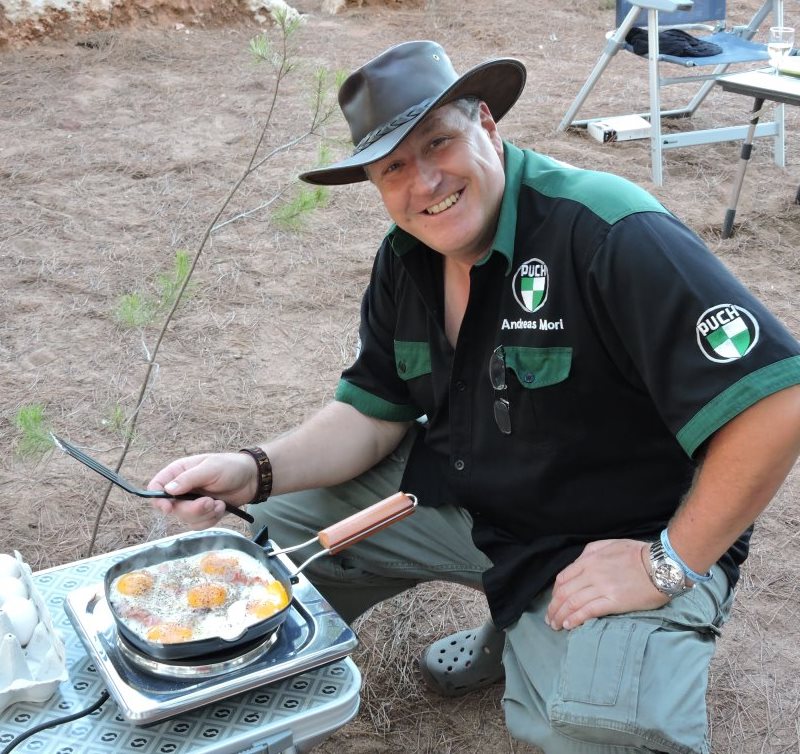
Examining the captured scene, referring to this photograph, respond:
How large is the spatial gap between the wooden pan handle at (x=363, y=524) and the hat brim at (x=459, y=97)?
0.65 meters

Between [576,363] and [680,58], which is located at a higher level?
[576,363]

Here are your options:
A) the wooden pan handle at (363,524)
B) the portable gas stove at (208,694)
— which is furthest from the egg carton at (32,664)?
the wooden pan handle at (363,524)

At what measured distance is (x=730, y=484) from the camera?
170 cm

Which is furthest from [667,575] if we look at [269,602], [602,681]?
[269,602]

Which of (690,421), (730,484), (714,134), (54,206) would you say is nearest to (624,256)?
(690,421)

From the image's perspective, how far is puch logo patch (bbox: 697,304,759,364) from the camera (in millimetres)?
1641

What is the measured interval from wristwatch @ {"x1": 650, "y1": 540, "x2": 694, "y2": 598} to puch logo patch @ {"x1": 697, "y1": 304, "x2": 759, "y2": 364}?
1.26 feet

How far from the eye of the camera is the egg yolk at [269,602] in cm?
168

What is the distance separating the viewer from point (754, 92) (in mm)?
5051

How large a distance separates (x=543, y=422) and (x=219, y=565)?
2.22 ft

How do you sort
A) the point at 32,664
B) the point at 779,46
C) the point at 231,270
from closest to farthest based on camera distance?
the point at 32,664 → the point at 231,270 → the point at 779,46

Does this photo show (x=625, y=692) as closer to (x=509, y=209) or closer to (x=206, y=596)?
(x=206, y=596)

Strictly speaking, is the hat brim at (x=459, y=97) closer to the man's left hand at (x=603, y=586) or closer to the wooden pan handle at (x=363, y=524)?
the wooden pan handle at (x=363, y=524)

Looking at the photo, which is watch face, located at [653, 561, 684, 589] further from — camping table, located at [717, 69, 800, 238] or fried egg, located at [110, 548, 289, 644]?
camping table, located at [717, 69, 800, 238]
